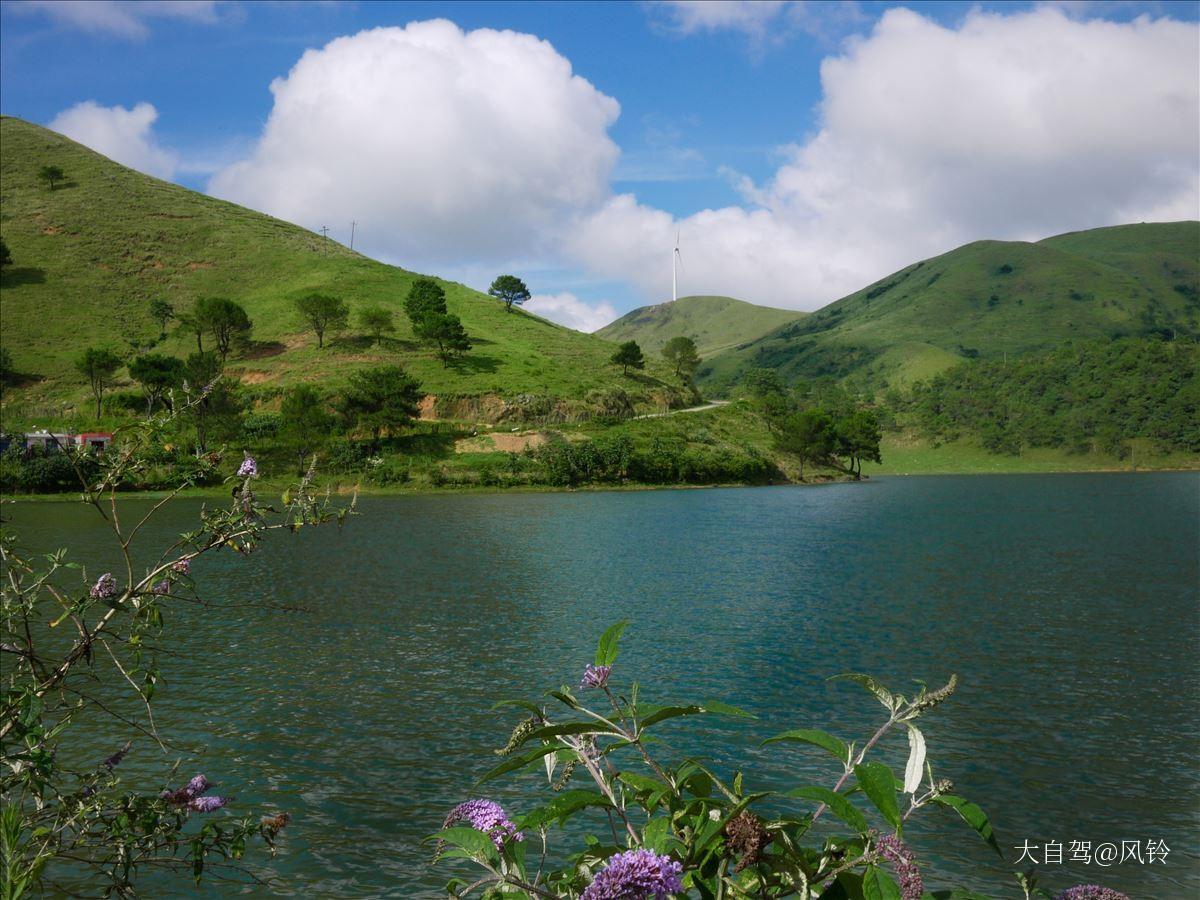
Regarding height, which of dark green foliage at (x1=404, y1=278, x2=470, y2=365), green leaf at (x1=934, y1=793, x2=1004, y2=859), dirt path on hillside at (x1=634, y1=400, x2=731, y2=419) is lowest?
green leaf at (x1=934, y1=793, x2=1004, y2=859)

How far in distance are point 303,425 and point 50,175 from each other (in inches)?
4665

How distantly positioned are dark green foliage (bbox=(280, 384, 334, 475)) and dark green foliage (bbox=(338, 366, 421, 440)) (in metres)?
3.45

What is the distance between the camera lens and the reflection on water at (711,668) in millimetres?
11008

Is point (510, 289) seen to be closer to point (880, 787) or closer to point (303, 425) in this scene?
point (303, 425)

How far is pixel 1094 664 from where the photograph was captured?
19.0 meters

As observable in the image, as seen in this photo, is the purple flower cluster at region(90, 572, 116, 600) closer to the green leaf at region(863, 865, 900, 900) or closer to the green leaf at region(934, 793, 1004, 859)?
the green leaf at region(863, 865, 900, 900)

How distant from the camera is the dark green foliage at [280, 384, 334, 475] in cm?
8569

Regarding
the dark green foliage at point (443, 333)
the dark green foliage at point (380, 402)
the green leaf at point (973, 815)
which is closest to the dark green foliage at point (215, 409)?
the dark green foliage at point (380, 402)

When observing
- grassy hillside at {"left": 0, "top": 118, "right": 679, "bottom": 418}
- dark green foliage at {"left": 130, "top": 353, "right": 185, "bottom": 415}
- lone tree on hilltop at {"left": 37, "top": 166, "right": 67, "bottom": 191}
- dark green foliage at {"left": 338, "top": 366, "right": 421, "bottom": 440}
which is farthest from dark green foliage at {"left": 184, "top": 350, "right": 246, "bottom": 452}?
lone tree on hilltop at {"left": 37, "top": 166, "right": 67, "bottom": 191}

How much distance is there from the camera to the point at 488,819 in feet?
13.0

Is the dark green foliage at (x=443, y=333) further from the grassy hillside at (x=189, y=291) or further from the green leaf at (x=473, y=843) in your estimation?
the green leaf at (x=473, y=843)

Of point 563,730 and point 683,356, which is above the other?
point 683,356

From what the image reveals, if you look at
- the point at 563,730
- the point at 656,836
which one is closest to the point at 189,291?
the point at 563,730

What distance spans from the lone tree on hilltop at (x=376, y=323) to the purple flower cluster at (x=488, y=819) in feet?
395
